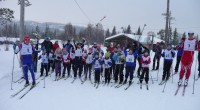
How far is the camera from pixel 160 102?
9.20m

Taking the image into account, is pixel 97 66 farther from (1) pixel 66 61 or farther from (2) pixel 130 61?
(1) pixel 66 61

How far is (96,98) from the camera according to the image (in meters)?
9.71

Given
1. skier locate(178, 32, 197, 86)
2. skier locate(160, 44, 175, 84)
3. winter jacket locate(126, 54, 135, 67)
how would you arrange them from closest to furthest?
skier locate(178, 32, 197, 86)
winter jacket locate(126, 54, 135, 67)
skier locate(160, 44, 175, 84)

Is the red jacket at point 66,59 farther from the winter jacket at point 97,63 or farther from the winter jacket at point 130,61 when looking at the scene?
the winter jacket at point 130,61

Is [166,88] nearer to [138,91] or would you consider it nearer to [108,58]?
[138,91]

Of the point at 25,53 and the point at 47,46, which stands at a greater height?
the point at 47,46

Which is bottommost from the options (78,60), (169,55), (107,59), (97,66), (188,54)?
(97,66)

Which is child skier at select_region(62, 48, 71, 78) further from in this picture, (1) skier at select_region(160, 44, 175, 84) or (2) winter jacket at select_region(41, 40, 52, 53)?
(1) skier at select_region(160, 44, 175, 84)

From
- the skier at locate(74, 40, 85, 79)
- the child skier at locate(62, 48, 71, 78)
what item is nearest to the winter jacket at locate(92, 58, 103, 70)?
the skier at locate(74, 40, 85, 79)

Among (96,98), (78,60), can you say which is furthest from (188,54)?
(78,60)

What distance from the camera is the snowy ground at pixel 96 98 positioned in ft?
28.6

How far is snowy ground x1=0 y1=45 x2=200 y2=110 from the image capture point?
28.6ft

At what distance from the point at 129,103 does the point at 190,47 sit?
3887 mm

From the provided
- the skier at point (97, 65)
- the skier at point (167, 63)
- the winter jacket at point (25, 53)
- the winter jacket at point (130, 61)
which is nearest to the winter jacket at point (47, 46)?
the winter jacket at point (25, 53)
